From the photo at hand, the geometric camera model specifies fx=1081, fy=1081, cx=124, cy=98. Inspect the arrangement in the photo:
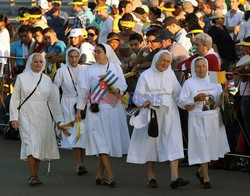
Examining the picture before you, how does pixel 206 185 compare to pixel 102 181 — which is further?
pixel 102 181

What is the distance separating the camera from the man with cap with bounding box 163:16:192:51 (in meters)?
18.2

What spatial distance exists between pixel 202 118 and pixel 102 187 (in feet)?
5.31

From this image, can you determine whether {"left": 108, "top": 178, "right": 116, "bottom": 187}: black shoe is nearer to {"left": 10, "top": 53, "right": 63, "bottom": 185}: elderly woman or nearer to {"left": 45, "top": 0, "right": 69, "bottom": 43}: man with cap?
{"left": 10, "top": 53, "right": 63, "bottom": 185}: elderly woman

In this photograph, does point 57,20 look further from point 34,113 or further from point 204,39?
point 34,113

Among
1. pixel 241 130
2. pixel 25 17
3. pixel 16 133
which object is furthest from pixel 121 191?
pixel 25 17

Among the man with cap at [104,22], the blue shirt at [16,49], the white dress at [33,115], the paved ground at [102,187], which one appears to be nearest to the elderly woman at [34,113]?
the white dress at [33,115]

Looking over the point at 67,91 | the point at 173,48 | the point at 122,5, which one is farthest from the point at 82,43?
the point at 122,5

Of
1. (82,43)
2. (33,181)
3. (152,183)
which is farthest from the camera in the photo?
(82,43)

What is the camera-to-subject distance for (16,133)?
1970 centimetres

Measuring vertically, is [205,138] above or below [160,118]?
below

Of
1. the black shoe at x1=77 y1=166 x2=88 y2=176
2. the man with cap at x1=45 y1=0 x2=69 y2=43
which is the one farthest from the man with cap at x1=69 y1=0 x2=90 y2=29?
the black shoe at x1=77 y1=166 x2=88 y2=176

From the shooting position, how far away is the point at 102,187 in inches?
568

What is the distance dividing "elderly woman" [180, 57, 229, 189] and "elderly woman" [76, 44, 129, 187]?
3.38ft

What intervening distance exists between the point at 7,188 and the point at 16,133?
555 cm
